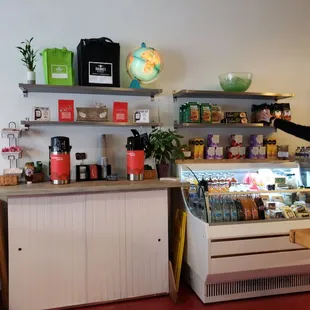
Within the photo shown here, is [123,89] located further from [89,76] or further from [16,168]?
[16,168]

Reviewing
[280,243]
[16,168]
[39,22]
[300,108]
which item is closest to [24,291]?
[16,168]

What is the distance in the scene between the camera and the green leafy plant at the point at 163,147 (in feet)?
9.88

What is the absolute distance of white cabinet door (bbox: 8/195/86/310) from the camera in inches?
97.3

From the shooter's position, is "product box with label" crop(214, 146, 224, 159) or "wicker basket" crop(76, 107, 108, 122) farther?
"product box with label" crop(214, 146, 224, 159)

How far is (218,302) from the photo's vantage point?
8.71 ft

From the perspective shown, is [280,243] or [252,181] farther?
[252,181]

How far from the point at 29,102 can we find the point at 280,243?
8.02 ft

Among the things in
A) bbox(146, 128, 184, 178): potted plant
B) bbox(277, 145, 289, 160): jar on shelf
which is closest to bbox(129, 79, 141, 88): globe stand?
bbox(146, 128, 184, 178): potted plant

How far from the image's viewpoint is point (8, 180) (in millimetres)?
2680

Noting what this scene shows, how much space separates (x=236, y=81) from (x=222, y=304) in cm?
201

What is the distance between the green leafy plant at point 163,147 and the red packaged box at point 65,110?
75cm

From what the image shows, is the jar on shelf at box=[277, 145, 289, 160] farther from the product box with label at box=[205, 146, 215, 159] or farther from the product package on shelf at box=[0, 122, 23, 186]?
the product package on shelf at box=[0, 122, 23, 186]

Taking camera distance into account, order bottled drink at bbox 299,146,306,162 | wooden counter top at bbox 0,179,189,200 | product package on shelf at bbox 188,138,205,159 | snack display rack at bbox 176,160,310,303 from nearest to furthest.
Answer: wooden counter top at bbox 0,179,189,200 < snack display rack at bbox 176,160,310,303 < product package on shelf at bbox 188,138,205,159 < bottled drink at bbox 299,146,306,162

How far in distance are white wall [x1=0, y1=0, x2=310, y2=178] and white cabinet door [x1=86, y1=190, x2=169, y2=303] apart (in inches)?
24.4
